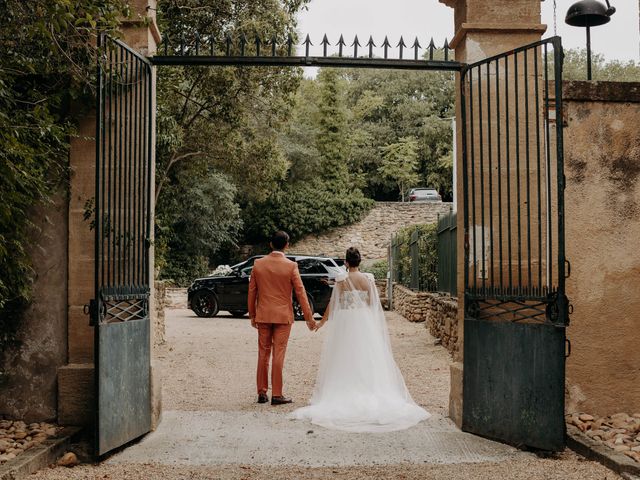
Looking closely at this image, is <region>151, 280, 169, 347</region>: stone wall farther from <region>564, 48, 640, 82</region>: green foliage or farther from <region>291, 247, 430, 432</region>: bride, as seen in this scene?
<region>564, 48, 640, 82</region>: green foliage

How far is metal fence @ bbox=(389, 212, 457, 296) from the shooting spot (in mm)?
12609

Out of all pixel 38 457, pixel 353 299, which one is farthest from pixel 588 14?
pixel 38 457

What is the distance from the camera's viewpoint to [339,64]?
20.4ft

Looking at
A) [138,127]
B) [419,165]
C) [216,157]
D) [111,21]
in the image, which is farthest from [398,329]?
[419,165]

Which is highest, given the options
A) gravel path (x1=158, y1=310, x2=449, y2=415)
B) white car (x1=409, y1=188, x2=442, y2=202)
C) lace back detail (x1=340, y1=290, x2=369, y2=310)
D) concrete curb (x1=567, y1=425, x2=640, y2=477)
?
white car (x1=409, y1=188, x2=442, y2=202)

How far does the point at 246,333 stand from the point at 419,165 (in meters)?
33.6

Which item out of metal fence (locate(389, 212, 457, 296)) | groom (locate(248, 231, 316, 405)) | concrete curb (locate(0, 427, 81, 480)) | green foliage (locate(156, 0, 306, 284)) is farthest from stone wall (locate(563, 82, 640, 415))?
metal fence (locate(389, 212, 457, 296))

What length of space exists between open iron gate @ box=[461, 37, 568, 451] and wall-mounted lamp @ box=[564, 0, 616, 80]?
1.65 metres

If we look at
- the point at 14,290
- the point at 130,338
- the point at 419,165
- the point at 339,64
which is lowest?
the point at 130,338

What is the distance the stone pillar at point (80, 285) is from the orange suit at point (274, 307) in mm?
1924

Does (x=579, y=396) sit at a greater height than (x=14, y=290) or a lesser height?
lesser

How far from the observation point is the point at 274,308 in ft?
24.2

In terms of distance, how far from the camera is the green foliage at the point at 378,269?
98.9 feet

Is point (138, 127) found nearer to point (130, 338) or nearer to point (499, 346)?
point (130, 338)
